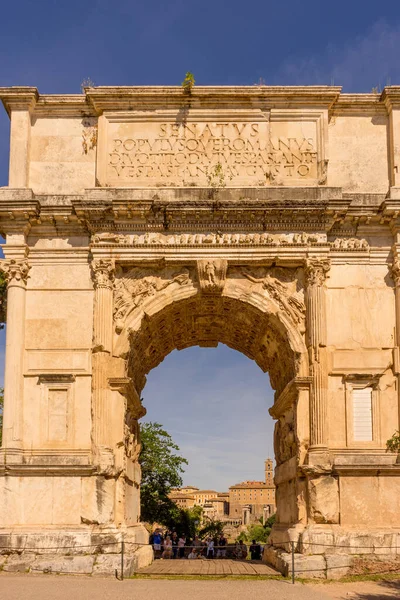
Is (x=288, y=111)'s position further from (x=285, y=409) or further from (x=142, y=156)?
(x=285, y=409)

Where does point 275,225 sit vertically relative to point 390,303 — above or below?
above

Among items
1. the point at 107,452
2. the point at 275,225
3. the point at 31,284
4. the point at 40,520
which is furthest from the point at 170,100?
the point at 40,520

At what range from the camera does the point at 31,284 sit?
685 inches

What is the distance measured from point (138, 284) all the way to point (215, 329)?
3.76 m

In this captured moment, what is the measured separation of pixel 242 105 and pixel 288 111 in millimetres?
1003

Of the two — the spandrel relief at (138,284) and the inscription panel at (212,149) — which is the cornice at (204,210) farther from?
the spandrel relief at (138,284)

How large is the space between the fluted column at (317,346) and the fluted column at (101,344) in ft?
13.2

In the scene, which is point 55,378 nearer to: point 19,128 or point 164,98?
point 19,128

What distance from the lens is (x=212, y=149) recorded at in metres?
17.9

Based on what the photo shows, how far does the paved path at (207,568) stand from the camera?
16188 mm

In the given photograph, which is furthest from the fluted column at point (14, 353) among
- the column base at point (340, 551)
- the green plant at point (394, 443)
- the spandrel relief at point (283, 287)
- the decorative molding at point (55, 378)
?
the green plant at point (394, 443)

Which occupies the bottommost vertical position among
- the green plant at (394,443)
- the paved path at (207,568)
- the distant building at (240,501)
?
the distant building at (240,501)

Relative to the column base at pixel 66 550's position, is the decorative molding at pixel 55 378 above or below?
above

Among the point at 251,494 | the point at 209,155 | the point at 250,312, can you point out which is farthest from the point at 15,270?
the point at 251,494
